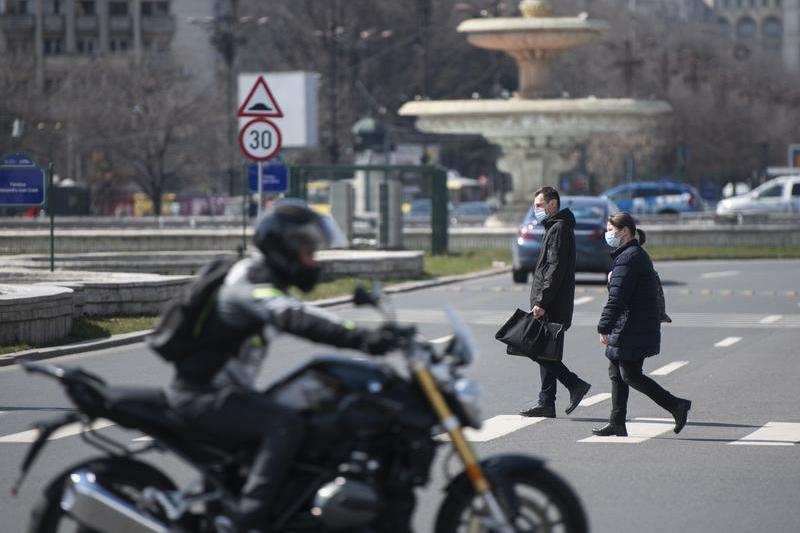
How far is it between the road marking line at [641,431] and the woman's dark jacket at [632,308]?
1.65 ft

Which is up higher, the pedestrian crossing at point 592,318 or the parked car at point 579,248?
the parked car at point 579,248

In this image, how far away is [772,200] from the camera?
5903cm

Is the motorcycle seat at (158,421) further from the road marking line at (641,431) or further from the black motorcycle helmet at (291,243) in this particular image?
the road marking line at (641,431)

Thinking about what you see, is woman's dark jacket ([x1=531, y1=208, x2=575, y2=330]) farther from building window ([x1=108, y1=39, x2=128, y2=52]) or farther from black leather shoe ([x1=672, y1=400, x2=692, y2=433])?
building window ([x1=108, y1=39, x2=128, y2=52])

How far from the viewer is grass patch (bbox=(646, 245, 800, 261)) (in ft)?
139

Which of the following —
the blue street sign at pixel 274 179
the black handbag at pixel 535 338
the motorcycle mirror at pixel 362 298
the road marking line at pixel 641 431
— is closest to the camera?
the motorcycle mirror at pixel 362 298

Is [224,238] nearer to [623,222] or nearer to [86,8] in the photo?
[623,222]

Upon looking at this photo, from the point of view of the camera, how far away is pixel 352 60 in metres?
78.3

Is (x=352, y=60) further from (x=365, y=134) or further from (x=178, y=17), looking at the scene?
(x=178, y=17)

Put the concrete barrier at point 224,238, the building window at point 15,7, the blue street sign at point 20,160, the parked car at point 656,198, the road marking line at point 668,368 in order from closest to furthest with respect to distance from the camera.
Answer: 1. the road marking line at point 668,368
2. the blue street sign at point 20,160
3. the concrete barrier at point 224,238
4. the parked car at point 656,198
5. the building window at point 15,7

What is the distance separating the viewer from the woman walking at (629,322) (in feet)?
40.0

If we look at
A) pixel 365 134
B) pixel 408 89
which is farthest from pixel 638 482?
pixel 408 89

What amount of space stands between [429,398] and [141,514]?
1.09 m

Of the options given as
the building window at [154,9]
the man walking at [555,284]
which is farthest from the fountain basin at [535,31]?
the building window at [154,9]
